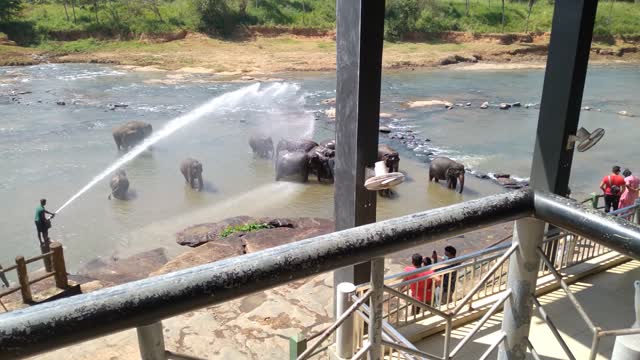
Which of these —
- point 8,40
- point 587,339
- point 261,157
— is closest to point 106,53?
point 8,40

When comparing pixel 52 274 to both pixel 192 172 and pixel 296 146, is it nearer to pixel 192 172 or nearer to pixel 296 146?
pixel 192 172

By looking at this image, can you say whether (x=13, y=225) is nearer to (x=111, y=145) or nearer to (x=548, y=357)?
(x=111, y=145)

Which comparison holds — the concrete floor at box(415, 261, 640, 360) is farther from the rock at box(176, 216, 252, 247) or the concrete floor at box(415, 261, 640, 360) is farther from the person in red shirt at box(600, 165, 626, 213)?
the rock at box(176, 216, 252, 247)

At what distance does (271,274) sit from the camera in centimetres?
125

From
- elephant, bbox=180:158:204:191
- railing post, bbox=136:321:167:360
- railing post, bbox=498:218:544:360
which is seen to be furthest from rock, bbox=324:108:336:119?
railing post, bbox=136:321:167:360

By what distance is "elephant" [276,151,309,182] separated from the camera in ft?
59.2

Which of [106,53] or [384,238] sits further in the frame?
[106,53]

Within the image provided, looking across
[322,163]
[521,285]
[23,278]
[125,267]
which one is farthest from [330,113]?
[521,285]

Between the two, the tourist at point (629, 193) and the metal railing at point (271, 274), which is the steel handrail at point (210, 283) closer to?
the metal railing at point (271, 274)

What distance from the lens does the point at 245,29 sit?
5159 centimetres

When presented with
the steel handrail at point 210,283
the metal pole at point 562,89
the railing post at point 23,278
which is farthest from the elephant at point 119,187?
the steel handrail at point 210,283

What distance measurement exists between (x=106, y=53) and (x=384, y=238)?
49062 mm

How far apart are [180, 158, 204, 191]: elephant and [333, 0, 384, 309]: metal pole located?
38.6ft

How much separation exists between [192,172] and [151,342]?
16.6 meters
